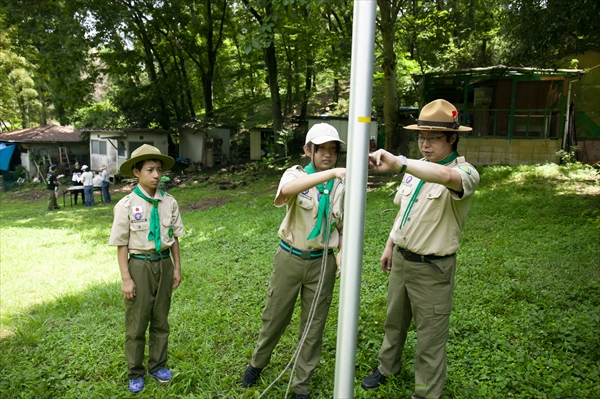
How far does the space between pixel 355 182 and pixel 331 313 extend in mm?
3334

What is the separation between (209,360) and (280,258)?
4.31 ft

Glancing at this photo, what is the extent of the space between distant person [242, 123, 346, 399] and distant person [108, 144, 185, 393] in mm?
860

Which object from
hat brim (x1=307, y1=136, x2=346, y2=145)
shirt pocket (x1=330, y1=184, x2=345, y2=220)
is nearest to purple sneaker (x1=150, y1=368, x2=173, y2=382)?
shirt pocket (x1=330, y1=184, x2=345, y2=220)

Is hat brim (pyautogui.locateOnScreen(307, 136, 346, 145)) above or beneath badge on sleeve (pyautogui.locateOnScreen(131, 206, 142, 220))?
above

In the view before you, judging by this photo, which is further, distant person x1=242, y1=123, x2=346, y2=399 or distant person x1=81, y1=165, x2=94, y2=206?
distant person x1=81, y1=165, x2=94, y2=206

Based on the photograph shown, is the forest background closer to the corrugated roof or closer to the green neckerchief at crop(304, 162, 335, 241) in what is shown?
the corrugated roof

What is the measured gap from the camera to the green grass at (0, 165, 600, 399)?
3393mm

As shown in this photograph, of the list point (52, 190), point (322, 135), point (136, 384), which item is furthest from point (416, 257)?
point (52, 190)

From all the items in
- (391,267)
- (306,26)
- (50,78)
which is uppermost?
(306,26)

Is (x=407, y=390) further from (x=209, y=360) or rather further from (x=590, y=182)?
(x=590, y=182)

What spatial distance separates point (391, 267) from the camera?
10.6 feet

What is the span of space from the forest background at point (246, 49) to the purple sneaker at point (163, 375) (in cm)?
509

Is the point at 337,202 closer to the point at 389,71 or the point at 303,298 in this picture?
the point at 303,298

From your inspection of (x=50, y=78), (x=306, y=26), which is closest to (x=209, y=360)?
(x=306, y=26)
